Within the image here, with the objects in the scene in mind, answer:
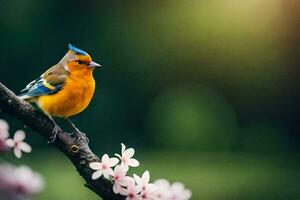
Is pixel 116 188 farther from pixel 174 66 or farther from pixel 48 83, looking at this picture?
pixel 174 66

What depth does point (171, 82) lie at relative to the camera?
29.5 ft

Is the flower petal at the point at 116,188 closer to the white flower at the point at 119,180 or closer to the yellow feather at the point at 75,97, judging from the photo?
the white flower at the point at 119,180

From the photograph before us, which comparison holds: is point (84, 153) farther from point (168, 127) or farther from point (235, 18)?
point (235, 18)

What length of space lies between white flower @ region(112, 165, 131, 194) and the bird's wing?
1.36 feet

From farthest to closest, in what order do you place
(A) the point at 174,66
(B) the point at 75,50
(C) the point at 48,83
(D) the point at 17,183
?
(A) the point at 174,66 → (C) the point at 48,83 → (B) the point at 75,50 → (D) the point at 17,183

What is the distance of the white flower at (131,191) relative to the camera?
41.7 inches

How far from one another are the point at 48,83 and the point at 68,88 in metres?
0.04

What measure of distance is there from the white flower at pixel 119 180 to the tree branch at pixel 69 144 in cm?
3

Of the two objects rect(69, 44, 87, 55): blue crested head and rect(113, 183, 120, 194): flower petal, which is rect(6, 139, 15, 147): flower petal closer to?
rect(113, 183, 120, 194): flower petal

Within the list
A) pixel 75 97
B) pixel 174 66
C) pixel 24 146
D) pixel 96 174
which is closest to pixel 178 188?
pixel 96 174

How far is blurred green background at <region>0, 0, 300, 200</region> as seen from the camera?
791 cm

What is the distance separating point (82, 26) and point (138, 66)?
781 millimetres

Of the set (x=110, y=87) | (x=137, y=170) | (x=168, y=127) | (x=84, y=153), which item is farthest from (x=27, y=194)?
(x=110, y=87)

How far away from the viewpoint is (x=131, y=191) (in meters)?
1.07
